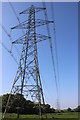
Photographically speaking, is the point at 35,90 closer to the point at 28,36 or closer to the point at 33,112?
the point at 28,36

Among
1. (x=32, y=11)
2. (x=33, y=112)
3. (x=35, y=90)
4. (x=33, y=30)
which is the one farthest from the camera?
(x=33, y=112)

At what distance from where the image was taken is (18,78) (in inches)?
624

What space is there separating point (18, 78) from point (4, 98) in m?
59.8

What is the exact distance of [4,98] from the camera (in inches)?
2840

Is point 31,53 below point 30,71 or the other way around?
the other way around

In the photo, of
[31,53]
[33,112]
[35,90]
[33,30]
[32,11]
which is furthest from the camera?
[33,112]

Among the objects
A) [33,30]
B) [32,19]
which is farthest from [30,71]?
[32,19]

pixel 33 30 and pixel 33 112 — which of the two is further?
pixel 33 112

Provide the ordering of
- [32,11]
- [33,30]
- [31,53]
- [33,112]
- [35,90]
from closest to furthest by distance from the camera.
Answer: [35,90] → [31,53] → [33,30] → [32,11] → [33,112]

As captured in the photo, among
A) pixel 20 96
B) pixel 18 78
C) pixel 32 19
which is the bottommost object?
pixel 20 96

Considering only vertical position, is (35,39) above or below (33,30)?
below

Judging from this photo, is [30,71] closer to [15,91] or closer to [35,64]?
[35,64]

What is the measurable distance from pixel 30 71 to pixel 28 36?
4172mm

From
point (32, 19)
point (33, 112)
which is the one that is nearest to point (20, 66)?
point (32, 19)
